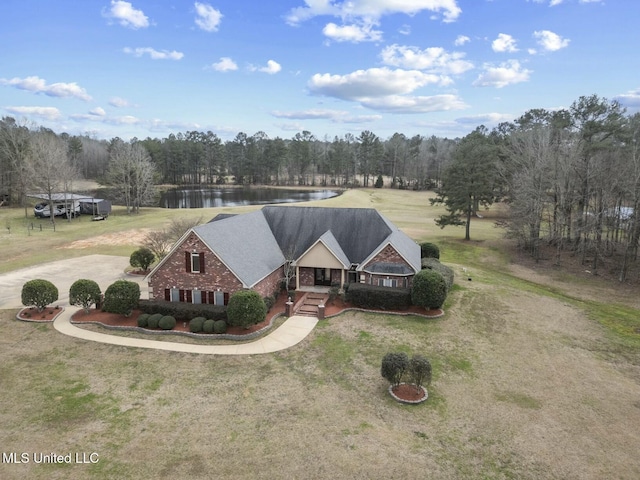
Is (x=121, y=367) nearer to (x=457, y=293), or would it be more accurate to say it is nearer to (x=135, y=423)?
(x=135, y=423)

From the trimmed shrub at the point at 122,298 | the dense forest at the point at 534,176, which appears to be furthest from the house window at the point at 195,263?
the dense forest at the point at 534,176

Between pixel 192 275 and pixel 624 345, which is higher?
pixel 192 275

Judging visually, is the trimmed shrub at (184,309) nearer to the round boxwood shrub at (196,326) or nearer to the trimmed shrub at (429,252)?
the round boxwood shrub at (196,326)

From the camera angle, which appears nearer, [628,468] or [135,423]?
[628,468]

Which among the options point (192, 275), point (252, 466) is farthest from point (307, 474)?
point (192, 275)

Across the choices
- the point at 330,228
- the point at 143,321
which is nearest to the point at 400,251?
the point at 330,228

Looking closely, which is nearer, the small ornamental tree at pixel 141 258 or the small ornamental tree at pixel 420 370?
the small ornamental tree at pixel 420 370

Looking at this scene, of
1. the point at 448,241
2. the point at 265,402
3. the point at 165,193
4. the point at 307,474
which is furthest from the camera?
the point at 165,193
